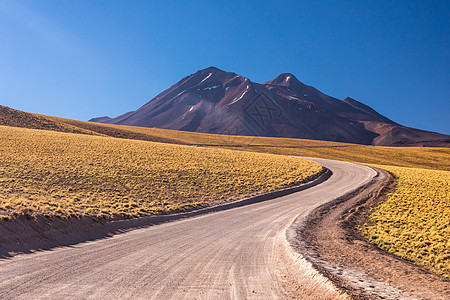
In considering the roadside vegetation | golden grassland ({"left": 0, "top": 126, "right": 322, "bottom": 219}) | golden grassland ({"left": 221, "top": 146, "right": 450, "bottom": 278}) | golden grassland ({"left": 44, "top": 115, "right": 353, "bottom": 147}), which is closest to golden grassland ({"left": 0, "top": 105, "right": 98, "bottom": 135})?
golden grassland ({"left": 44, "top": 115, "right": 353, "bottom": 147})

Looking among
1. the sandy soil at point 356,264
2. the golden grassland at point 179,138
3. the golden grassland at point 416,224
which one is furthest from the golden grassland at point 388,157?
the sandy soil at point 356,264

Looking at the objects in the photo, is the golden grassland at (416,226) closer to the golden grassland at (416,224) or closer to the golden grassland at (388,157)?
the golden grassland at (416,224)

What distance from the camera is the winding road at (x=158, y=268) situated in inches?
A: 252

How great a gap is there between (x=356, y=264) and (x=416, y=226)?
9332mm

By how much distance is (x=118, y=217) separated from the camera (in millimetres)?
14719

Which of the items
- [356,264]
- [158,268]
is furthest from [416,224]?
[158,268]

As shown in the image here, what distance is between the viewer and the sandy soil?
635 cm

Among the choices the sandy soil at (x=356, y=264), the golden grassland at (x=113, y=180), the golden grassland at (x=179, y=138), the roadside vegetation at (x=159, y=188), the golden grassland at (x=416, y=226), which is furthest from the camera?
the golden grassland at (x=179, y=138)

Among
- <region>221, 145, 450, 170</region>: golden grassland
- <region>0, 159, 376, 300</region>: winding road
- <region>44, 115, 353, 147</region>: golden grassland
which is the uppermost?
<region>44, 115, 353, 147</region>: golden grassland

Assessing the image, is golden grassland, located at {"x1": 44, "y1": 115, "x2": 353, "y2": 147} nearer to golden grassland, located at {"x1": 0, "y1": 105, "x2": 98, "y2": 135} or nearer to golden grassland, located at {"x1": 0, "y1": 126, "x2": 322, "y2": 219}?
golden grassland, located at {"x1": 0, "y1": 105, "x2": 98, "y2": 135}

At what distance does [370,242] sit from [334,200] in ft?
32.7

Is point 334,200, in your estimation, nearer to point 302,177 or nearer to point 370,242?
point 370,242

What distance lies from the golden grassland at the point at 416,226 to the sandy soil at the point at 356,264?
100 cm

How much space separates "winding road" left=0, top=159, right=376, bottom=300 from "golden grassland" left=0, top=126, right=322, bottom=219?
12.2 feet
